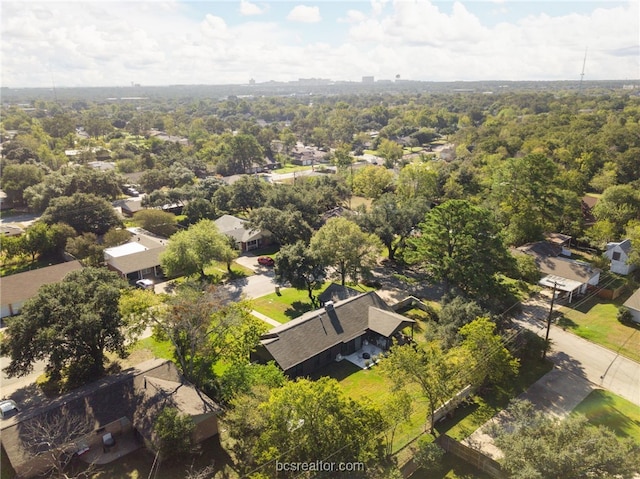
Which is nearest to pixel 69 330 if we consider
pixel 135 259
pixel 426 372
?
pixel 135 259

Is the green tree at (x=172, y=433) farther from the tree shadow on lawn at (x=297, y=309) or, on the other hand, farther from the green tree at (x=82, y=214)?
the green tree at (x=82, y=214)

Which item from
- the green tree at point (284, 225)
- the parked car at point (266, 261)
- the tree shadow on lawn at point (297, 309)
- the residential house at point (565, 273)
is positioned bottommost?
the tree shadow on lawn at point (297, 309)

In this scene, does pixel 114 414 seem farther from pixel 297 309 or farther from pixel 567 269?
pixel 567 269

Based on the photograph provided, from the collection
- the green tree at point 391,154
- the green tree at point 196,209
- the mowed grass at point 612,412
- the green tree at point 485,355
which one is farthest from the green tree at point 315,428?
the green tree at point 391,154

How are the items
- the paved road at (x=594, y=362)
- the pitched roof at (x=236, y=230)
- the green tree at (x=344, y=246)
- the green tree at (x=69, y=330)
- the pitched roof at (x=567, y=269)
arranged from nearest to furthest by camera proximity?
the green tree at (x=69, y=330), the paved road at (x=594, y=362), the green tree at (x=344, y=246), the pitched roof at (x=567, y=269), the pitched roof at (x=236, y=230)

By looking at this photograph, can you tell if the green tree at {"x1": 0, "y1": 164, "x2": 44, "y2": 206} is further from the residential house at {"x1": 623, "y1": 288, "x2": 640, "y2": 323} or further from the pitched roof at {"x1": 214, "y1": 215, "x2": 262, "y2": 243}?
the residential house at {"x1": 623, "y1": 288, "x2": 640, "y2": 323}

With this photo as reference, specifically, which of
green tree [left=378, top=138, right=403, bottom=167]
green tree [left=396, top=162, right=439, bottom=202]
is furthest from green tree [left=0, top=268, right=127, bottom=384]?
green tree [left=378, top=138, right=403, bottom=167]
